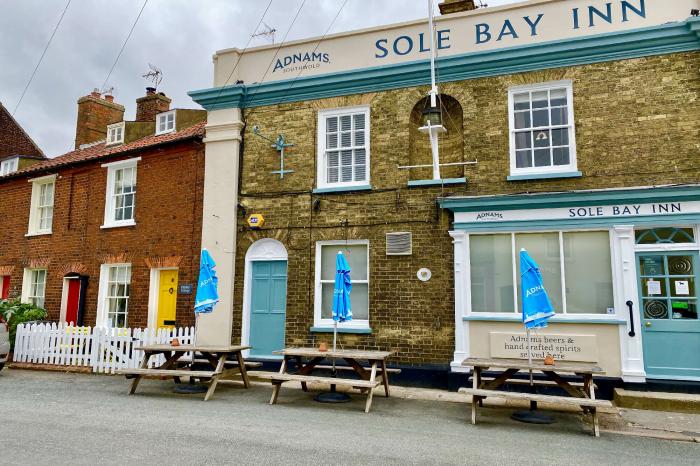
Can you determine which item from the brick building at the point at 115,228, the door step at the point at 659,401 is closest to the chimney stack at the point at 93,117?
the brick building at the point at 115,228

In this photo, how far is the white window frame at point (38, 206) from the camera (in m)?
16.1

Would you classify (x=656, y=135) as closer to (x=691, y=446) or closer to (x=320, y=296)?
(x=691, y=446)

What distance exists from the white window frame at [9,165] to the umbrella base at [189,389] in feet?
43.6

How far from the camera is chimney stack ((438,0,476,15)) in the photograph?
1204 cm

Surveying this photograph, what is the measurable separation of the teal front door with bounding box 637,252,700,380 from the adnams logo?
7816 mm

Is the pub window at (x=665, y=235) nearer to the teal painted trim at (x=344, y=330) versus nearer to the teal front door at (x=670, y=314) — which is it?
the teal front door at (x=670, y=314)

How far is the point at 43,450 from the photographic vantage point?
5715 mm

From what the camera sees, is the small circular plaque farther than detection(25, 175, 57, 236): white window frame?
No

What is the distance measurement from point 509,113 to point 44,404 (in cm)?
974

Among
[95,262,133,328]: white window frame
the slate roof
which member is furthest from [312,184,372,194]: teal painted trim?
[95,262,133,328]: white window frame

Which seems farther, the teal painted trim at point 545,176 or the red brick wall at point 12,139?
the red brick wall at point 12,139

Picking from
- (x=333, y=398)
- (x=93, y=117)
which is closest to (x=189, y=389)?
(x=333, y=398)

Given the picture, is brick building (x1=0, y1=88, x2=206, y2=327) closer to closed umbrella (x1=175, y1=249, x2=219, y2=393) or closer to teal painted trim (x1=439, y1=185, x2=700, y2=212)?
closed umbrella (x1=175, y1=249, x2=219, y2=393)

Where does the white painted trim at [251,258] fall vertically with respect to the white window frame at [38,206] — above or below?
below
